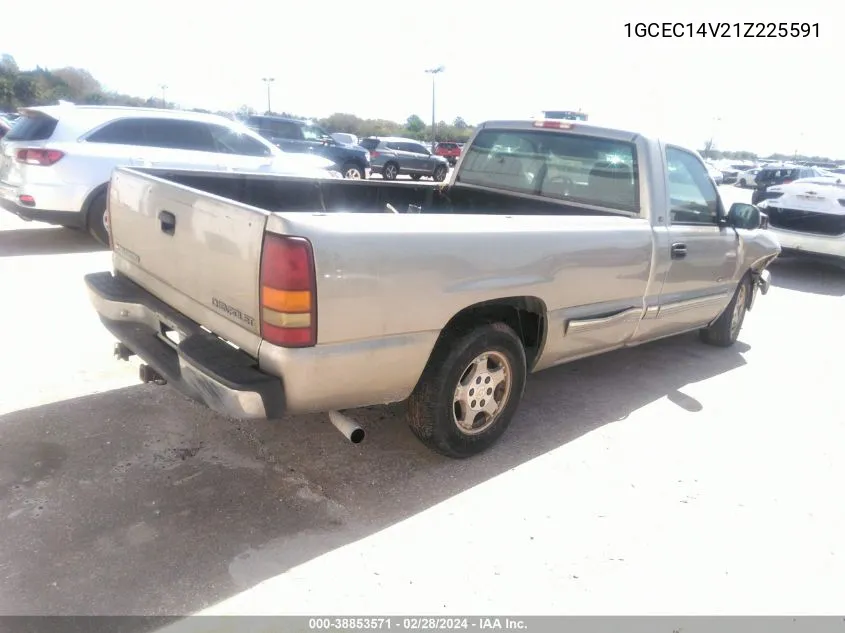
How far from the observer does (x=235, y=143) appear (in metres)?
9.06

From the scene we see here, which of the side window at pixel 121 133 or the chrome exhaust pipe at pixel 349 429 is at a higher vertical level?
the side window at pixel 121 133

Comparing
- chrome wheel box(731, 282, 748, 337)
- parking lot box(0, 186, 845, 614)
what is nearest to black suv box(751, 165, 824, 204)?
chrome wheel box(731, 282, 748, 337)

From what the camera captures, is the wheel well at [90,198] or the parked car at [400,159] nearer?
the wheel well at [90,198]

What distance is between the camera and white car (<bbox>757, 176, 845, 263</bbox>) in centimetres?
947

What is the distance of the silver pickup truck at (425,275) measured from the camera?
2516 millimetres

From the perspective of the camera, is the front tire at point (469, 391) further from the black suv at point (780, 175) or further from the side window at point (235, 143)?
the black suv at point (780, 175)

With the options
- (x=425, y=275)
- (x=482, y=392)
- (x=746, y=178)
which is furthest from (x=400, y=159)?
(x=746, y=178)

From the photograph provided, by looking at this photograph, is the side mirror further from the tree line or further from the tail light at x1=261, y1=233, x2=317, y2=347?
the tree line

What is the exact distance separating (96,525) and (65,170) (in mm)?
6060

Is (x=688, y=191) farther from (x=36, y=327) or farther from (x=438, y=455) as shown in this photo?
(x=36, y=327)

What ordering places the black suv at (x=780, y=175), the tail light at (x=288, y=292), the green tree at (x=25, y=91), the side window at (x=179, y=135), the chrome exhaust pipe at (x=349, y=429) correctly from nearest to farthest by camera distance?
the tail light at (x=288, y=292) → the chrome exhaust pipe at (x=349, y=429) → the side window at (x=179, y=135) → the black suv at (x=780, y=175) → the green tree at (x=25, y=91)

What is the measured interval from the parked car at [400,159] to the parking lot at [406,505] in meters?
19.9

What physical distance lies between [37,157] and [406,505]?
22.0 feet

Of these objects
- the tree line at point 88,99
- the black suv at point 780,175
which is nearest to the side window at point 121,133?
the black suv at point 780,175
